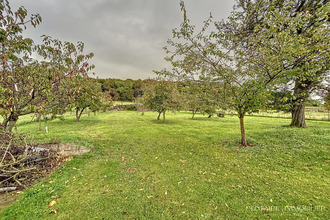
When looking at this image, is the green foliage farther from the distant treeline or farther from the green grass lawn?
the green grass lawn

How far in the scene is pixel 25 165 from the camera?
4809mm

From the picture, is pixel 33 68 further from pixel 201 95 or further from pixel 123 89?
pixel 123 89

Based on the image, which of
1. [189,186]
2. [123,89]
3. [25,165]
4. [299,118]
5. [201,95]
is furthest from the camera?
[123,89]

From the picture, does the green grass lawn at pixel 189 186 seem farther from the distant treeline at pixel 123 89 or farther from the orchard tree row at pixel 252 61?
the distant treeline at pixel 123 89

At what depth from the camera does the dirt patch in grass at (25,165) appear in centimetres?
360

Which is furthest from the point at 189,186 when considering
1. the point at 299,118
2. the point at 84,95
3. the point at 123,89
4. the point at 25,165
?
the point at 123,89

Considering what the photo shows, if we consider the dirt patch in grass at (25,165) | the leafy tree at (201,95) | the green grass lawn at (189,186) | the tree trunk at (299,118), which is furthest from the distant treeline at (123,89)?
the green grass lawn at (189,186)

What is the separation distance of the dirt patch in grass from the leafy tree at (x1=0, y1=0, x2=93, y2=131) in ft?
4.24

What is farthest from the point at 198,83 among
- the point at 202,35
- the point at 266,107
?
the point at 266,107

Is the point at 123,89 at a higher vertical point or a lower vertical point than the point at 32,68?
higher

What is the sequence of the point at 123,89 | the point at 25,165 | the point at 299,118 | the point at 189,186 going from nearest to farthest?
the point at 189,186, the point at 25,165, the point at 299,118, the point at 123,89

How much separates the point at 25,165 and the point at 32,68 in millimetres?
3640

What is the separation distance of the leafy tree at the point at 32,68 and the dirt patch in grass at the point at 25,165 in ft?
4.24

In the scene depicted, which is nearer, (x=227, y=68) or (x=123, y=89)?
(x=227, y=68)
